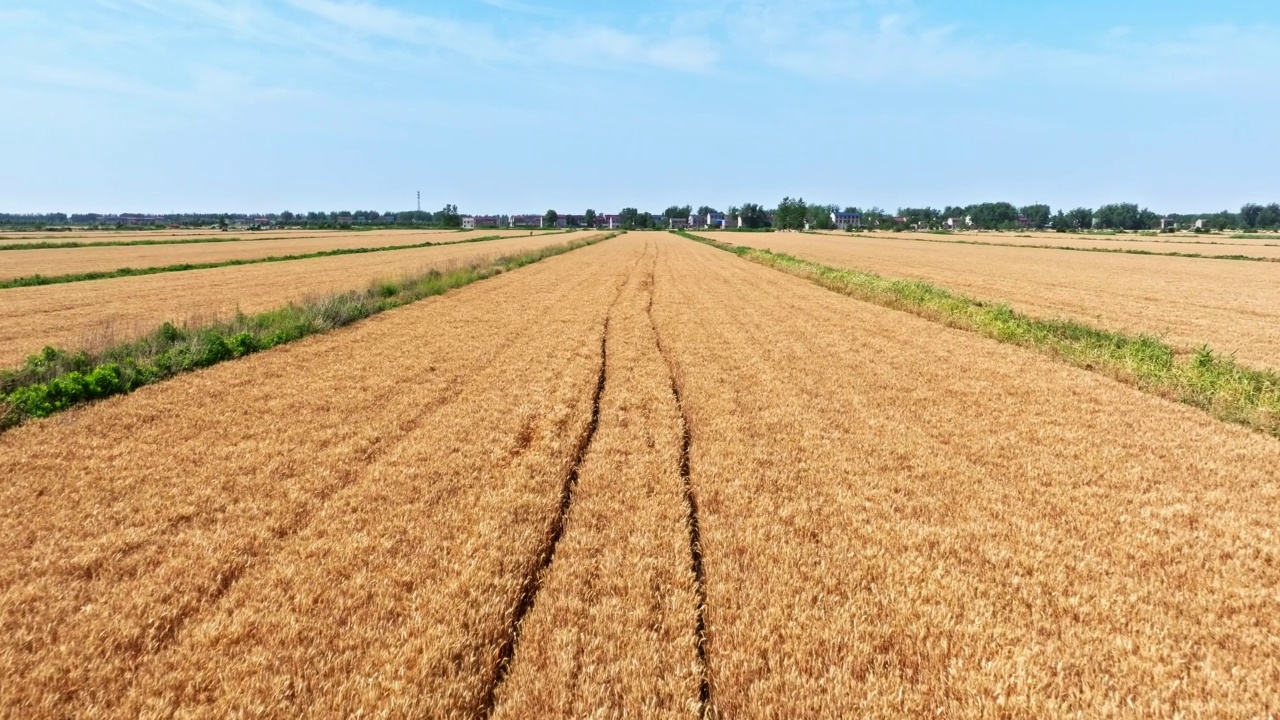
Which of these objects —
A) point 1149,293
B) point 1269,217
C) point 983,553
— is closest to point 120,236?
point 983,553

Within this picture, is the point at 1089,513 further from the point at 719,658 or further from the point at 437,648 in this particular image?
the point at 437,648

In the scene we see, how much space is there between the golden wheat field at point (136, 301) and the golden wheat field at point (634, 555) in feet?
25.7

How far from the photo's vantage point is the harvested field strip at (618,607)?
348 cm

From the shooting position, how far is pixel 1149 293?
28984 mm

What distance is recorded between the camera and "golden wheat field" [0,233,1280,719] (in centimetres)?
353

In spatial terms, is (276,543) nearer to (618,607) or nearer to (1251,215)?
(618,607)

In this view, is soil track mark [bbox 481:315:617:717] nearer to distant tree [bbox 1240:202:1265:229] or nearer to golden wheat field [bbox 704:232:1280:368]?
golden wheat field [bbox 704:232:1280:368]

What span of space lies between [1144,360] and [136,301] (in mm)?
32747

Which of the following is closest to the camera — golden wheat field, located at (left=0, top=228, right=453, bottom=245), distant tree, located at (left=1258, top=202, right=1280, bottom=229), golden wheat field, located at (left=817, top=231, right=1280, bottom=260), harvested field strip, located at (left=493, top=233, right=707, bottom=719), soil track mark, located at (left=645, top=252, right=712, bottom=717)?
harvested field strip, located at (left=493, top=233, right=707, bottom=719)

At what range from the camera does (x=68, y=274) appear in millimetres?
33312

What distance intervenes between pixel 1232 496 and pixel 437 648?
8.05 m

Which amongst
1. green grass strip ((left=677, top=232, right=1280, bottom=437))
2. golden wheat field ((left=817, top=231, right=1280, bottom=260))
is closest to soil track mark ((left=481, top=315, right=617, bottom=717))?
green grass strip ((left=677, top=232, right=1280, bottom=437))

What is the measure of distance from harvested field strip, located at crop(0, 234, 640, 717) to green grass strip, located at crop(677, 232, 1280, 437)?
10.6 metres

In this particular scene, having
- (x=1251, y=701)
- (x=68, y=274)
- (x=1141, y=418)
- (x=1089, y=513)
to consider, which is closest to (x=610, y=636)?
(x=1251, y=701)
